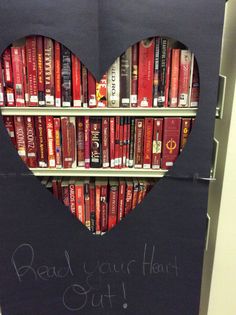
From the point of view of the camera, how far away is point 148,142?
130 centimetres

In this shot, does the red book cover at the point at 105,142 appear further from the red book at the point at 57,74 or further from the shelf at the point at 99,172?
the red book at the point at 57,74

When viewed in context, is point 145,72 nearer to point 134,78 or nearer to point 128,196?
point 134,78

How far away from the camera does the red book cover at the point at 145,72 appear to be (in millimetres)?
1181

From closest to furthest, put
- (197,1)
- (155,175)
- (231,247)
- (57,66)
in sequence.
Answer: (197,1)
(57,66)
(155,175)
(231,247)

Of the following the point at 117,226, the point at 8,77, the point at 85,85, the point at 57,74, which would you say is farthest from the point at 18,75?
the point at 117,226

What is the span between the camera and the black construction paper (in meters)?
1.11

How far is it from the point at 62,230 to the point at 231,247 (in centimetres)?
73

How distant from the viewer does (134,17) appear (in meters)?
1.11

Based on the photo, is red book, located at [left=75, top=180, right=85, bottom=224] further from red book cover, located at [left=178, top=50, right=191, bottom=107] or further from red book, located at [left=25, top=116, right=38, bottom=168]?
red book cover, located at [left=178, top=50, right=191, bottom=107]

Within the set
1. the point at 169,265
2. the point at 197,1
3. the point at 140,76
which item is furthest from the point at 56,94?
the point at 169,265

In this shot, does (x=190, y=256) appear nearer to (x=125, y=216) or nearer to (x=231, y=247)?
(x=231, y=247)

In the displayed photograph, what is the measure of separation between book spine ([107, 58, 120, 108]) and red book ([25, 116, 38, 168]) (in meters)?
0.31

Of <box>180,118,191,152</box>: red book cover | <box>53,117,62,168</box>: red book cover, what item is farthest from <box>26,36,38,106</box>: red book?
<box>180,118,191,152</box>: red book cover

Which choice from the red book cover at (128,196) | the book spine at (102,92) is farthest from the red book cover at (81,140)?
the red book cover at (128,196)
